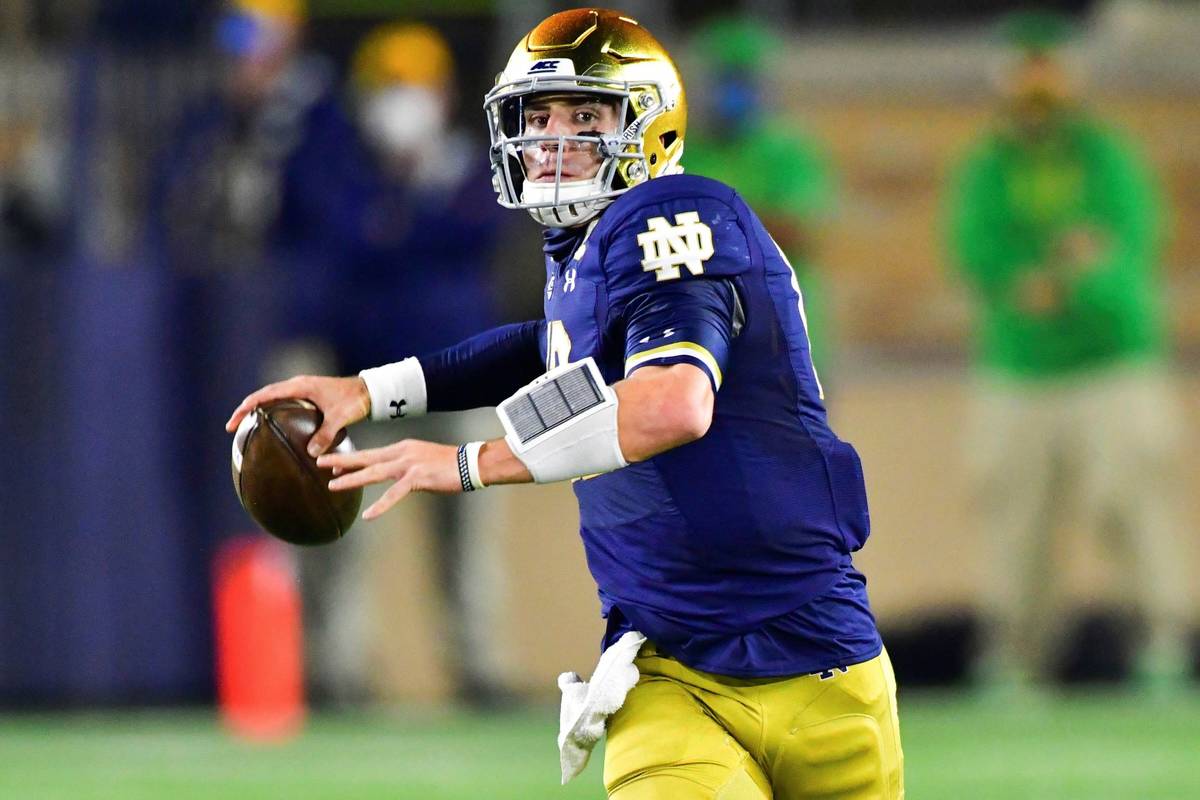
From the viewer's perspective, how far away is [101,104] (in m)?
7.95

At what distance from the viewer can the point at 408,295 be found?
7.66 meters

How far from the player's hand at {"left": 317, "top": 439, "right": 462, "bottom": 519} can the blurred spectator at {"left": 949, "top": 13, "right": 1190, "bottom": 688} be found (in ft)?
16.5

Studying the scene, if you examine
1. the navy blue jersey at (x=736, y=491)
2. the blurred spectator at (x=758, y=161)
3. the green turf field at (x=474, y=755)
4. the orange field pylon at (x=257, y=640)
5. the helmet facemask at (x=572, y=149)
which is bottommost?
the green turf field at (x=474, y=755)

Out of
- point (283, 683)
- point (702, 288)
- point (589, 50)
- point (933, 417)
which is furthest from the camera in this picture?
point (933, 417)

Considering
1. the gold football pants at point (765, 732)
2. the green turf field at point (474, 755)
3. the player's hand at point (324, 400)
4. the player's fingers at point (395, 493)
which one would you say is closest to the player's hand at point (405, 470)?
the player's fingers at point (395, 493)

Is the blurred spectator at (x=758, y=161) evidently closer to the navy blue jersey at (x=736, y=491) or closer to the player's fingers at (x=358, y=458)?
the navy blue jersey at (x=736, y=491)

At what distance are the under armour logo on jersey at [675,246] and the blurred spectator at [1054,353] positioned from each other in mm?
4702

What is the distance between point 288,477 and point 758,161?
4.38 m

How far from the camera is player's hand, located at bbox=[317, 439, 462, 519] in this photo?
3.14 metres

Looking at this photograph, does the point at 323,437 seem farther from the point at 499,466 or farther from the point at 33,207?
the point at 33,207

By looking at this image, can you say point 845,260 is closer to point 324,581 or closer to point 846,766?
point 324,581

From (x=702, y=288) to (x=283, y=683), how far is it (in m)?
4.46

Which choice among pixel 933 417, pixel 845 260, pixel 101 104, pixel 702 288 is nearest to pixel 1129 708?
pixel 933 417

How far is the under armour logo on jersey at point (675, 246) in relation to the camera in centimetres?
334
